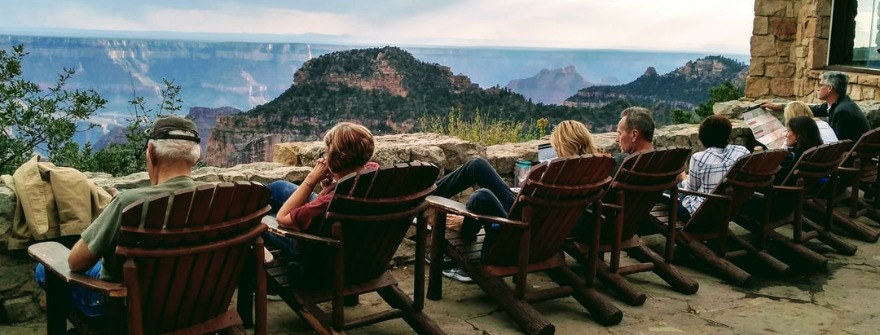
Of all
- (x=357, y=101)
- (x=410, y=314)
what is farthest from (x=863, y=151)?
(x=357, y=101)

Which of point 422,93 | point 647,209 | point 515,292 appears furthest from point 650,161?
point 422,93

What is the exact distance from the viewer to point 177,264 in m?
2.73

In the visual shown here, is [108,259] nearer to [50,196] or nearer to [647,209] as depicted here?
[50,196]

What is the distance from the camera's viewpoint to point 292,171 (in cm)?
478

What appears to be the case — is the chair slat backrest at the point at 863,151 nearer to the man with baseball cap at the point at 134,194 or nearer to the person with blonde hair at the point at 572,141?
the person with blonde hair at the point at 572,141

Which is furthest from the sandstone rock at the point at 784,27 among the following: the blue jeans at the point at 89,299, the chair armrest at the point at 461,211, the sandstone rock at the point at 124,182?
the blue jeans at the point at 89,299

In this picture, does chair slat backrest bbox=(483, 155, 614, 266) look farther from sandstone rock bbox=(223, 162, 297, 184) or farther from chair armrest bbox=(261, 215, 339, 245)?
Result: sandstone rock bbox=(223, 162, 297, 184)

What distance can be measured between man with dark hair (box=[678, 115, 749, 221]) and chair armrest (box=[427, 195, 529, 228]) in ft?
5.63

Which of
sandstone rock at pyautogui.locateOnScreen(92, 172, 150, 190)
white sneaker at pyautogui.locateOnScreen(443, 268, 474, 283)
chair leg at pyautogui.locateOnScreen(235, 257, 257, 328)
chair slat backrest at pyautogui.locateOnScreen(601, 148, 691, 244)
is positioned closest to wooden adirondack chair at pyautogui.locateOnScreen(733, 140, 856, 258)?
chair slat backrest at pyautogui.locateOnScreen(601, 148, 691, 244)

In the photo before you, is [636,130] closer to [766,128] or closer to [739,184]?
[739,184]

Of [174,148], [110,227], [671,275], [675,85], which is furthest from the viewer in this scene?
[675,85]

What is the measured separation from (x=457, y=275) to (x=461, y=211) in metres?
0.89

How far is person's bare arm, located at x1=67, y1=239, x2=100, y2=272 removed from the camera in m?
2.76

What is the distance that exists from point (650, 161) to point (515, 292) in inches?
40.0
